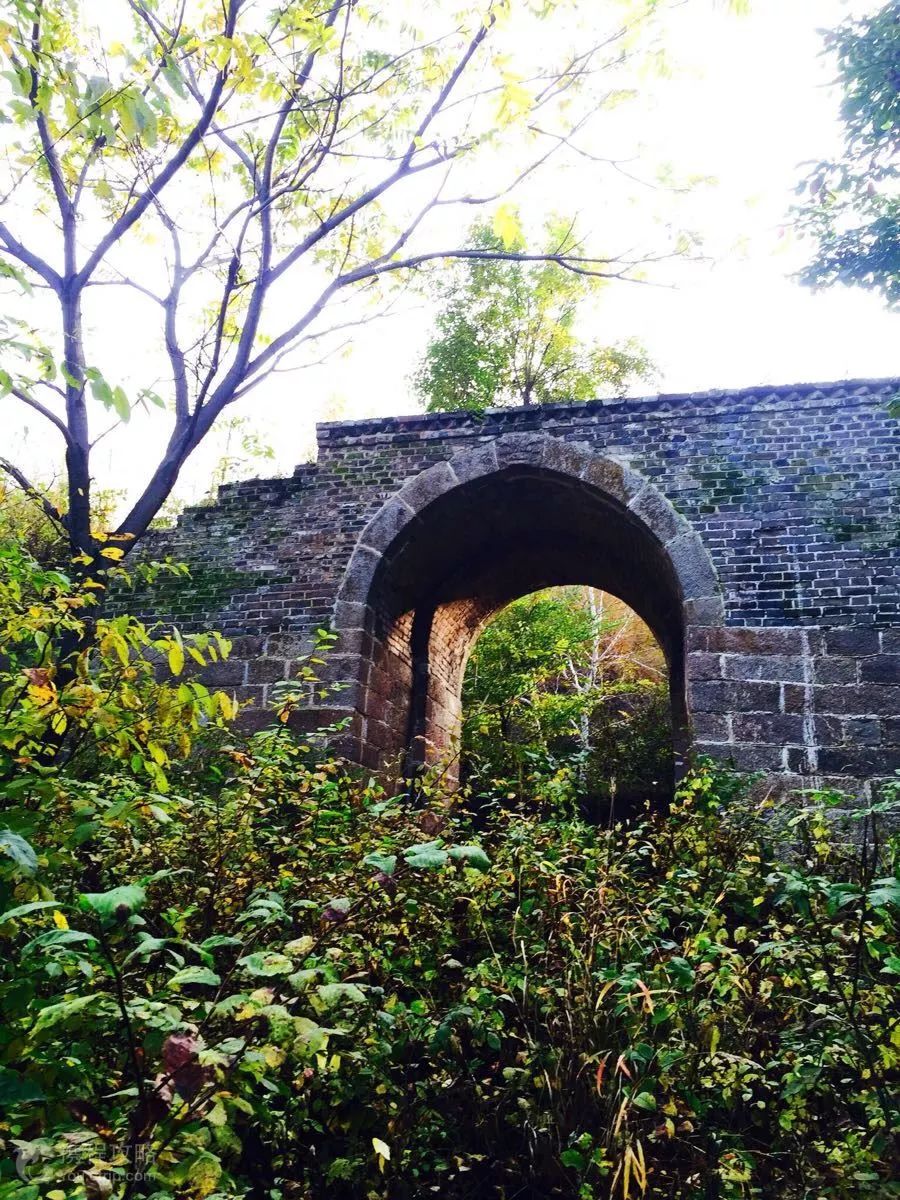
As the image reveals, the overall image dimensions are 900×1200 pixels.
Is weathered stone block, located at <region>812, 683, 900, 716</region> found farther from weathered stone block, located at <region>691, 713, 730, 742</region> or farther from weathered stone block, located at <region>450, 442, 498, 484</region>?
weathered stone block, located at <region>450, 442, 498, 484</region>

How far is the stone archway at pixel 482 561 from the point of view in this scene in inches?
299

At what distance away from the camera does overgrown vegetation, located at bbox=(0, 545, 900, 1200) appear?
175cm

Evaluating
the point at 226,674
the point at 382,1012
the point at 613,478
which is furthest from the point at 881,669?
the point at 226,674

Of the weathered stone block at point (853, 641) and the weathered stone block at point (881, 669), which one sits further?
the weathered stone block at point (853, 641)

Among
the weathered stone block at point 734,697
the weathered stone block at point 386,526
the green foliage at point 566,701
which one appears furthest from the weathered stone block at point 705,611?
the green foliage at point 566,701

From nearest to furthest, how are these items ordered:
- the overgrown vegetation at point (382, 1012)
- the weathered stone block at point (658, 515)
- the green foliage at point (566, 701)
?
1. the overgrown vegetation at point (382, 1012)
2. the weathered stone block at point (658, 515)
3. the green foliage at point (566, 701)

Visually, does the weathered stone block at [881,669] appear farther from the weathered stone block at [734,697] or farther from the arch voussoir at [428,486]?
the arch voussoir at [428,486]

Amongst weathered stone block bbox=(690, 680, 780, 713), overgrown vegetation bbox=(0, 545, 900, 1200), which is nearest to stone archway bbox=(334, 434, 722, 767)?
weathered stone block bbox=(690, 680, 780, 713)

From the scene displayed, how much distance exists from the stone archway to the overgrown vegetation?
375 centimetres

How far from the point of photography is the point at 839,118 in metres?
10.6

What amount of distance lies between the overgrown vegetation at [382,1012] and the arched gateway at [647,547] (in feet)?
10.6

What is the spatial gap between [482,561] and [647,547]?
2.60 metres

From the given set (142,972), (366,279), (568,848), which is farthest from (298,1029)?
(366,279)

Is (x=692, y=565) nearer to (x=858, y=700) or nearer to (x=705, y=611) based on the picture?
(x=705, y=611)
